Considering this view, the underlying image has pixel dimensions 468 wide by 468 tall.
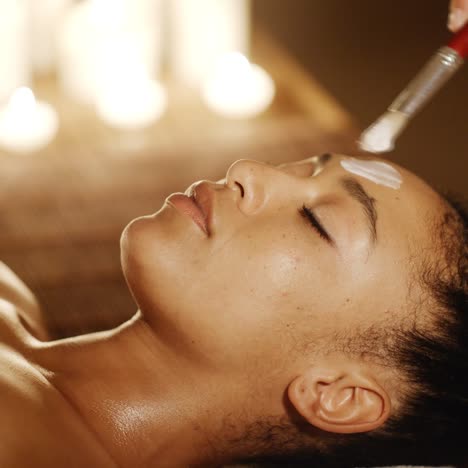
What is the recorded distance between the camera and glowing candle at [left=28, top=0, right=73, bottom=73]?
2.58 metres

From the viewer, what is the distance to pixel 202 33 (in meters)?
2.72

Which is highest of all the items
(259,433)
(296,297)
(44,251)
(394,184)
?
(394,184)

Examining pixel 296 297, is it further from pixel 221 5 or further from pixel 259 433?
pixel 221 5

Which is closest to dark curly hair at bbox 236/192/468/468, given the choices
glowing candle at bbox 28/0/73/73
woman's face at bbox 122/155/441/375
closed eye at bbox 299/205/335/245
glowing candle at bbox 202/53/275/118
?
woman's face at bbox 122/155/441/375

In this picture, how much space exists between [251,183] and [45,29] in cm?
180

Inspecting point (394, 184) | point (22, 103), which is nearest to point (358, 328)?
point (394, 184)

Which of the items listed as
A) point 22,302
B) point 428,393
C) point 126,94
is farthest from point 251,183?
point 126,94

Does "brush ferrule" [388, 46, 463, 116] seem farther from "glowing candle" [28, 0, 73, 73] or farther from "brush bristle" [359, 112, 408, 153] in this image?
"glowing candle" [28, 0, 73, 73]

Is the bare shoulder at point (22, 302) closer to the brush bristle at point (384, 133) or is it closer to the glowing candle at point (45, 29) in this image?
the brush bristle at point (384, 133)

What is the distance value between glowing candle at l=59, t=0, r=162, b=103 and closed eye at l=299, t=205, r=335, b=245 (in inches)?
62.6

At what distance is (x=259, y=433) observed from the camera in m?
1.25

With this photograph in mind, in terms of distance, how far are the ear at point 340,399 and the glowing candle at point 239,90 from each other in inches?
62.5

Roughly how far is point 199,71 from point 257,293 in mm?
1851

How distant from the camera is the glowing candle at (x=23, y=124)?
89.4 inches
